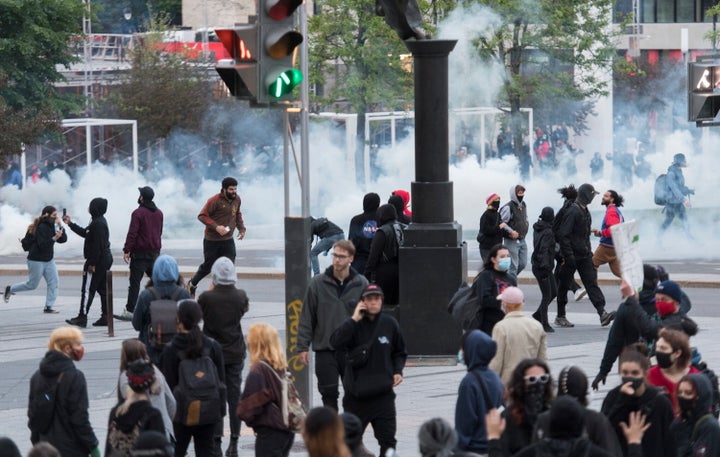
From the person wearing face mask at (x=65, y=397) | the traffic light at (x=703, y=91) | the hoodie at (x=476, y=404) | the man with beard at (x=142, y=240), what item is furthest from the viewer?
the man with beard at (x=142, y=240)

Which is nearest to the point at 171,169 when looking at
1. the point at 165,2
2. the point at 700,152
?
the point at 700,152

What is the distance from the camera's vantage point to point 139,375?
9.22m

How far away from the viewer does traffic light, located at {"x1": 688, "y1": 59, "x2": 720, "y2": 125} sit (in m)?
15.4

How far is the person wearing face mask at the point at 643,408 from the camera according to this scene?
28.2 feet

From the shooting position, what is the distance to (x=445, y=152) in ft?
51.2

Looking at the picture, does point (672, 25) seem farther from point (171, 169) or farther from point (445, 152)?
point (445, 152)

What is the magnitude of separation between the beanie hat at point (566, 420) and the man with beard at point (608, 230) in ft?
39.6

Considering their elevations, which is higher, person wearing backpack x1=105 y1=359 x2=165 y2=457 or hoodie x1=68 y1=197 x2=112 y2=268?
hoodie x1=68 y1=197 x2=112 y2=268

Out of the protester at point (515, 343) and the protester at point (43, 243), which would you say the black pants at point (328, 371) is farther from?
the protester at point (43, 243)

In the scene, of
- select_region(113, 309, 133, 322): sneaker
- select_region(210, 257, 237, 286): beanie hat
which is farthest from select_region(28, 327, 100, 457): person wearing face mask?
select_region(113, 309, 133, 322): sneaker

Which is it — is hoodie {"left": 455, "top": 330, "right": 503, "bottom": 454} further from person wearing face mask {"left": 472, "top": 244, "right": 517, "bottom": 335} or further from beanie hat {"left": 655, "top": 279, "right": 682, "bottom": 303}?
person wearing face mask {"left": 472, "top": 244, "right": 517, "bottom": 335}

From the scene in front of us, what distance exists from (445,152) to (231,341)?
454 cm

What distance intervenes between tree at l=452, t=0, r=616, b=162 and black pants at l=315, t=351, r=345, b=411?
30.2 metres

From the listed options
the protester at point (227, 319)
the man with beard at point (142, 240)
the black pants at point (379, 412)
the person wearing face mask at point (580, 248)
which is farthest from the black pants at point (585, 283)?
the black pants at point (379, 412)
